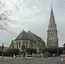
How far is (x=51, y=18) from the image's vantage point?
530 feet

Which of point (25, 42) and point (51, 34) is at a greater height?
point (51, 34)

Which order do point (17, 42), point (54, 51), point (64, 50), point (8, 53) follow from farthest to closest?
point (17, 42), point (54, 51), point (64, 50), point (8, 53)

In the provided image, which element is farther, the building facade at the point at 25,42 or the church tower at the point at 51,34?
the church tower at the point at 51,34

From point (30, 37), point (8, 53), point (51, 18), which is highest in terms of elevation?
point (51, 18)

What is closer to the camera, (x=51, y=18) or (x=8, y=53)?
(x=8, y=53)

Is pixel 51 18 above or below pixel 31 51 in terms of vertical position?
above

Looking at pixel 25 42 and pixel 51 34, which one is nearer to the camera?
pixel 25 42

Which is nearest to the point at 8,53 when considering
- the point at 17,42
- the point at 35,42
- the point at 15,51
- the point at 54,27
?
the point at 15,51

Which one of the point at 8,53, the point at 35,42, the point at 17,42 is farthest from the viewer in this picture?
the point at 35,42

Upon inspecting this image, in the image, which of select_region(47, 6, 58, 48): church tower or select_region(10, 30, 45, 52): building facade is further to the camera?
select_region(47, 6, 58, 48): church tower

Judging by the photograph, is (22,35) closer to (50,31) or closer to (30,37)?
(30,37)

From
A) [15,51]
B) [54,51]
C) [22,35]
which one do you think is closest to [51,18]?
[22,35]

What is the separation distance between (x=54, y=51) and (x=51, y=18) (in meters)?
42.1

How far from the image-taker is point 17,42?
146 meters
